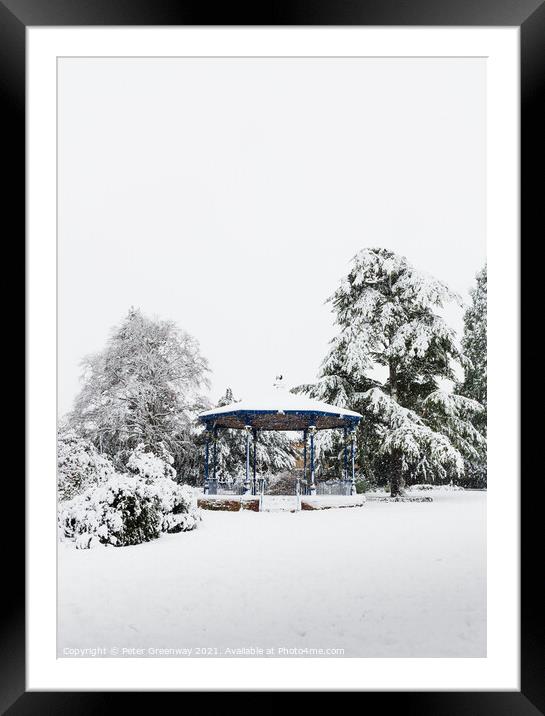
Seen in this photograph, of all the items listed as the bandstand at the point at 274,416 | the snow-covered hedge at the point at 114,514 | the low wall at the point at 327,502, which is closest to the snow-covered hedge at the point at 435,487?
the bandstand at the point at 274,416

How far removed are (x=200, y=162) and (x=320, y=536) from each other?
16.9ft

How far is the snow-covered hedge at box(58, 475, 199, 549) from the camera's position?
285 inches

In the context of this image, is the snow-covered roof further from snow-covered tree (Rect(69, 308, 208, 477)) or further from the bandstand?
snow-covered tree (Rect(69, 308, 208, 477))

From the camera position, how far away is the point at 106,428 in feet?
41.9

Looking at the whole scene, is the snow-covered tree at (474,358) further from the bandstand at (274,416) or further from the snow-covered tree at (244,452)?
the snow-covered tree at (244,452)

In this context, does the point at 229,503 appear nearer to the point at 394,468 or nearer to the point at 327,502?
the point at 327,502

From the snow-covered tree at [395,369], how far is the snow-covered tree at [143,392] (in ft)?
10.7

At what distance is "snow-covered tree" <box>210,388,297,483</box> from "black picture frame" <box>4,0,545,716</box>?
1070 centimetres

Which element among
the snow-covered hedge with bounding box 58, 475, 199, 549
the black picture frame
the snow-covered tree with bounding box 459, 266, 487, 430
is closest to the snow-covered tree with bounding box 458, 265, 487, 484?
the snow-covered tree with bounding box 459, 266, 487, 430

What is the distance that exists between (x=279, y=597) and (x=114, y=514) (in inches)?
122

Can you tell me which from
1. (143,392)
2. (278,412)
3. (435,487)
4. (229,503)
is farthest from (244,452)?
(435,487)
